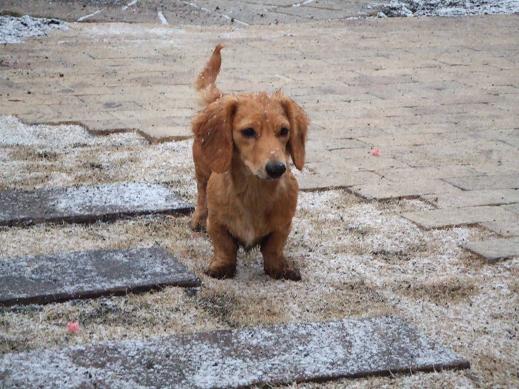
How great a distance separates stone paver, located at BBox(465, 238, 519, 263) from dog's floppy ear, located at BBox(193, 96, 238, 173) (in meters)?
1.19

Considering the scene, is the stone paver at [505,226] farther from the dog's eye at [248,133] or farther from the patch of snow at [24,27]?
the patch of snow at [24,27]

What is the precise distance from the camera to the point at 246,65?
8.09m

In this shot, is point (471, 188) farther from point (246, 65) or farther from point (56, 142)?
point (246, 65)

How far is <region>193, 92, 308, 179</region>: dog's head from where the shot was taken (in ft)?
11.3

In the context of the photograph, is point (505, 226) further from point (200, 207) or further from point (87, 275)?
point (87, 275)

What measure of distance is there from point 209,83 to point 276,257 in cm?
103

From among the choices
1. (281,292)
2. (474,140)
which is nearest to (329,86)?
(474,140)

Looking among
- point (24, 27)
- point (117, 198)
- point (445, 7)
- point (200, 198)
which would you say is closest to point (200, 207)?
point (200, 198)

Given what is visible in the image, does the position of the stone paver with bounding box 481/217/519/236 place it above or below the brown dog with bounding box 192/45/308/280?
below

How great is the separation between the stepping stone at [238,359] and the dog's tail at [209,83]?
1.31m

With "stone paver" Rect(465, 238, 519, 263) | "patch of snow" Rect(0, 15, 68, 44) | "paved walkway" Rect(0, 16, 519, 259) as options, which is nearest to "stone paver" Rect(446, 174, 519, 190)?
"paved walkway" Rect(0, 16, 519, 259)

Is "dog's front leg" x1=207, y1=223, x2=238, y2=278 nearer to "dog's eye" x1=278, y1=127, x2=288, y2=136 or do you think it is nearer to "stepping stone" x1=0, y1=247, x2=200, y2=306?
"stepping stone" x1=0, y1=247, x2=200, y2=306

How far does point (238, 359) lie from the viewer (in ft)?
9.65

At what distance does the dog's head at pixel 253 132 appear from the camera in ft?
11.3
